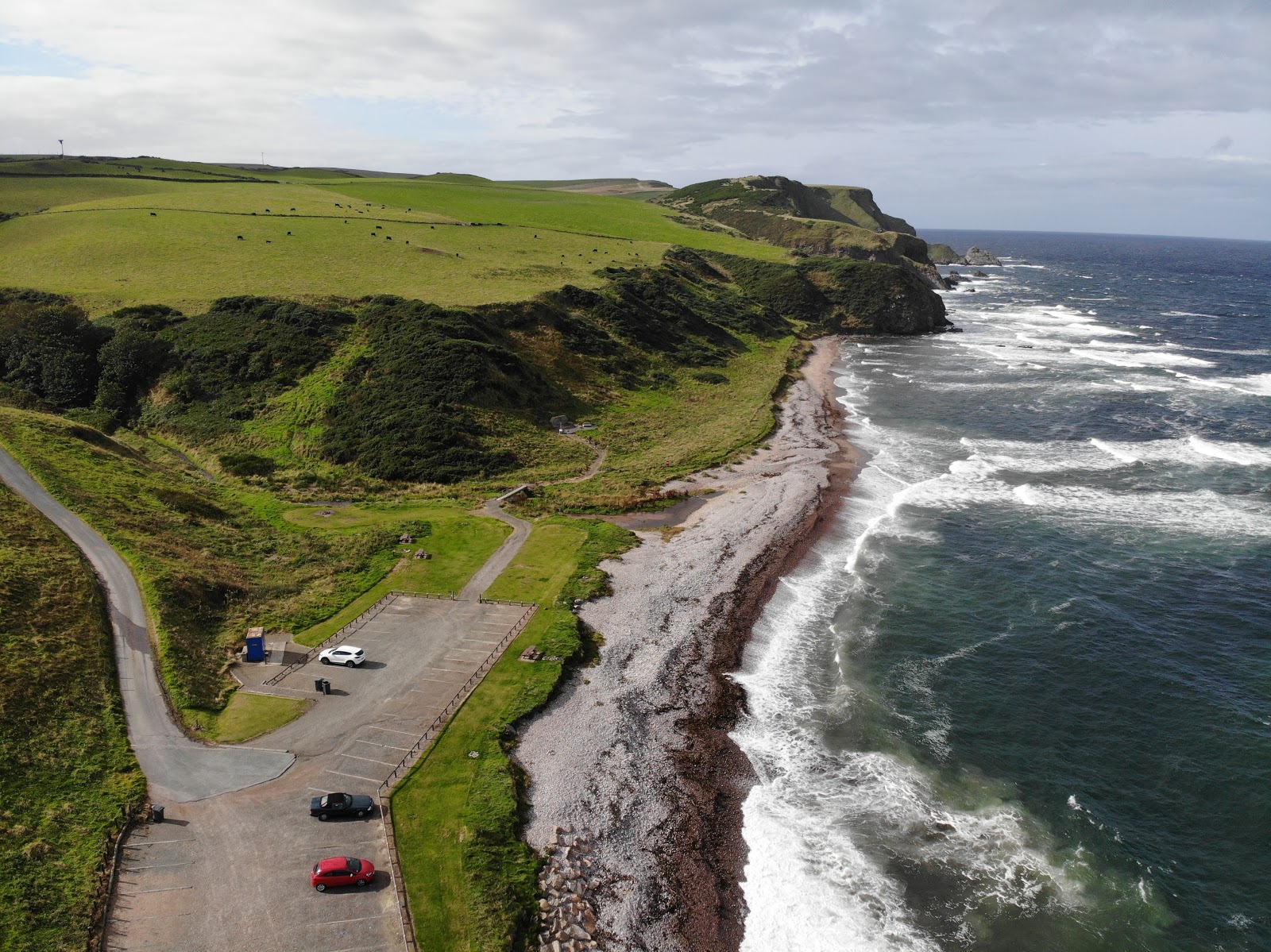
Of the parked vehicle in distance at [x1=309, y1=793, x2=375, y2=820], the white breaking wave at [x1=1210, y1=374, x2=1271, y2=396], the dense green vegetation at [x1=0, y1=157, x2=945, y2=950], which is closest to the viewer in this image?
the parked vehicle in distance at [x1=309, y1=793, x2=375, y2=820]

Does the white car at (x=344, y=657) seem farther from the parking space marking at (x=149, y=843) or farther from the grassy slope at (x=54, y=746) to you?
the parking space marking at (x=149, y=843)

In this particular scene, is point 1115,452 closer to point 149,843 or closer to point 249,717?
point 249,717

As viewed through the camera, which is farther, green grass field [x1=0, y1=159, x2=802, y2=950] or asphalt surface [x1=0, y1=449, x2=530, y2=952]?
green grass field [x1=0, y1=159, x2=802, y2=950]

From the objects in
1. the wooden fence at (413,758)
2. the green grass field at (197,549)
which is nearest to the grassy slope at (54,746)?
the green grass field at (197,549)

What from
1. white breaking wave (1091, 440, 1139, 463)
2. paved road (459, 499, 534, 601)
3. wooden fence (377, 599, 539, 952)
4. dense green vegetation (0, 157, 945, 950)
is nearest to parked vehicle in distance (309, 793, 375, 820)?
wooden fence (377, 599, 539, 952)

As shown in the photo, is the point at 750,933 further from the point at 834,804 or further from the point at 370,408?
the point at 370,408

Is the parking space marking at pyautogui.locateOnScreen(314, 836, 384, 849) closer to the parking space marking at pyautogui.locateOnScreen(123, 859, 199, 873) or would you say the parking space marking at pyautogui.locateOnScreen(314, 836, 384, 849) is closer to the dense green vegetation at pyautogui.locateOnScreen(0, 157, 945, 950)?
the dense green vegetation at pyautogui.locateOnScreen(0, 157, 945, 950)
